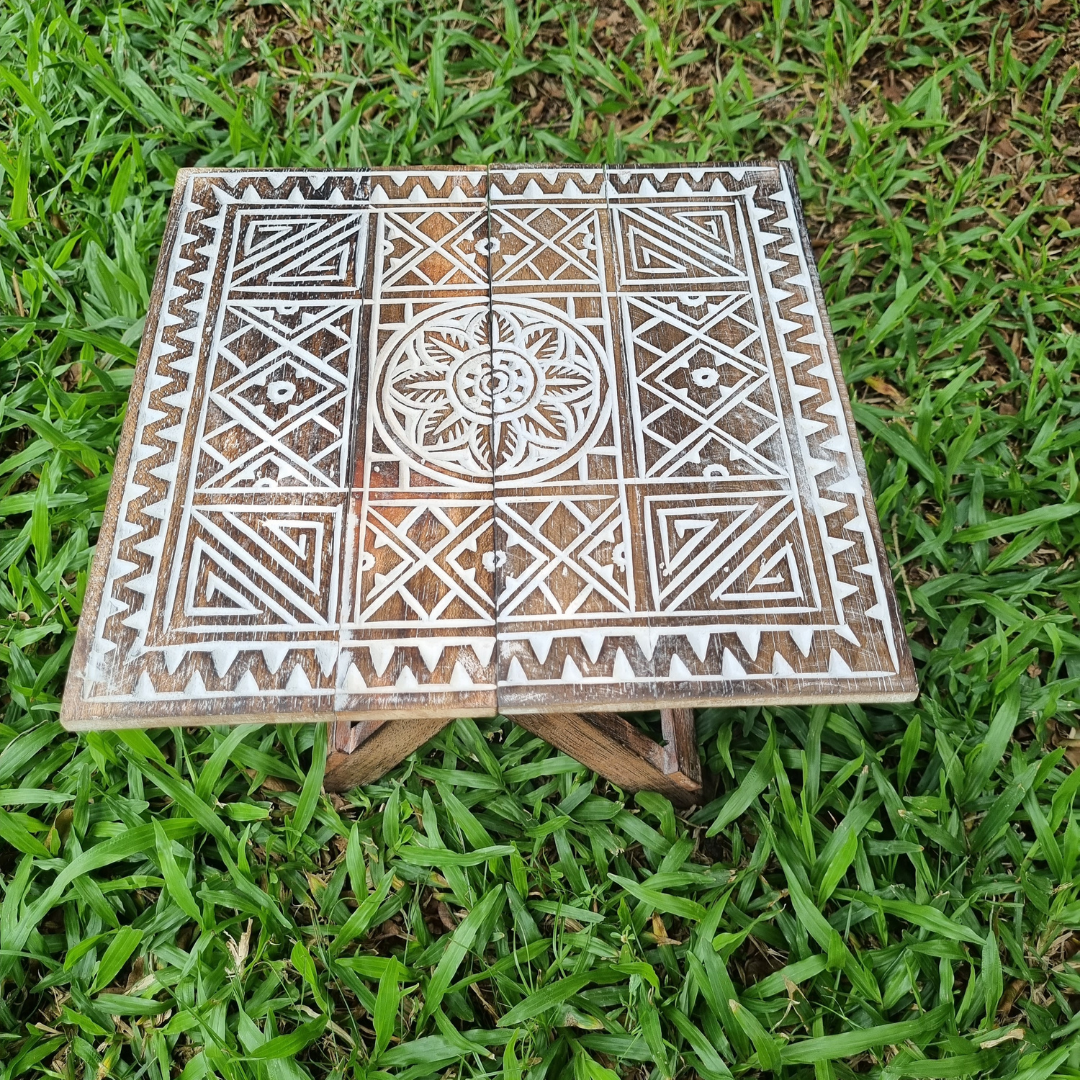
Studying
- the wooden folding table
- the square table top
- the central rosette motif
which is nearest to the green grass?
the wooden folding table

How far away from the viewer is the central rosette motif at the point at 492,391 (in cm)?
138

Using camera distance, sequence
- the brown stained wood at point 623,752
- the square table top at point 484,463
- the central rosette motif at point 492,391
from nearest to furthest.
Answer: the square table top at point 484,463, the central rosette motif at point 492,391, the brown stained wood at point 623,752

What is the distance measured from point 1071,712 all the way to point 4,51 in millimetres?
3434

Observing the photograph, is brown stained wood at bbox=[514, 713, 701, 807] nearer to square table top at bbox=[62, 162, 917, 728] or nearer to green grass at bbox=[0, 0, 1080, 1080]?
green grass at bbox=[0, 0, 1080, 1080]

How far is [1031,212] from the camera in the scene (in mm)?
2373

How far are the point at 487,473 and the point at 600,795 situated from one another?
2.44 feet

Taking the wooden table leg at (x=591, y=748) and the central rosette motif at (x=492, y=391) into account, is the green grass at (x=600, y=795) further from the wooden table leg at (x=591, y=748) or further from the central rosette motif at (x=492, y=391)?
the central rosette motif at (x=492, y=391)

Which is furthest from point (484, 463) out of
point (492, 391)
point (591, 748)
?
point (591, 748)

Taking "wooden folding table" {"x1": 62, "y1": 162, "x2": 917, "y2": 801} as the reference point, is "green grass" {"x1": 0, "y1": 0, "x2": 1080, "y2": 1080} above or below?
below

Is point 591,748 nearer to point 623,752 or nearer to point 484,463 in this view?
point 623,752

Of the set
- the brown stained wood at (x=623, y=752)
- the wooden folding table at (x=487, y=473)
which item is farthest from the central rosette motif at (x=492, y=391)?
the brown stained wood at (x=623, y=752)

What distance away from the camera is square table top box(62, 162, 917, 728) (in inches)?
47.4

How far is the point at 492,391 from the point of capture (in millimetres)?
1449

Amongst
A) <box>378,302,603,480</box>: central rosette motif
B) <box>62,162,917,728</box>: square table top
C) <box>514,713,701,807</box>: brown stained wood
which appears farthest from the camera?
<box>514,713,701,807</box>: brown stained wood
